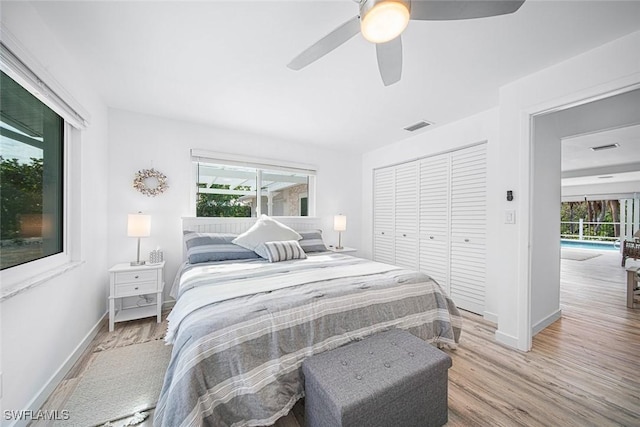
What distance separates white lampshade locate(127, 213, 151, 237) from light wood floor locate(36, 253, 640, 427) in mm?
989

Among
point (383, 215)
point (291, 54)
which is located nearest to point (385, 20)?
point (291, 54)

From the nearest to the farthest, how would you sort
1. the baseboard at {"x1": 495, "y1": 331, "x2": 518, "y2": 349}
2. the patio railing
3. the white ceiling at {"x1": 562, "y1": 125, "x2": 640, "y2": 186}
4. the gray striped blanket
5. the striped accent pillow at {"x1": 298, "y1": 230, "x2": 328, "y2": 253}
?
the gray striped blanket → the baseboard at {"x1": 495, "y1": 331, "x2": 518, "y2": 349} → the striped accent pillow at {"x1": 298, "y1": 230, "x2": 328, "y2": 253} → the white ceiling at {"x1": 562, "y1": 125, "x2": 640, "y2": 186} → the patio railing

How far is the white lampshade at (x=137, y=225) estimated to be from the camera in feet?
8.59

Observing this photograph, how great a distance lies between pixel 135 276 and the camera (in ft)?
8.29

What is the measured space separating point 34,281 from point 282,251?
1870 millimetres

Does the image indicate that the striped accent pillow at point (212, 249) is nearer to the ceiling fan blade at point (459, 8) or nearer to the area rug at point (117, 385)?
the area rug at point (117, 385)

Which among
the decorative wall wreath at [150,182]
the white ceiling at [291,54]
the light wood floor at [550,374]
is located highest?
the white ceiling at [291,54]

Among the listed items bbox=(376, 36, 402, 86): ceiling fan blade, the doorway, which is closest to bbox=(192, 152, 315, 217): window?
bbox=(376, 36, 402, 86): ceiling fan blade

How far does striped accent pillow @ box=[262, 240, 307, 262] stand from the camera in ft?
9.11

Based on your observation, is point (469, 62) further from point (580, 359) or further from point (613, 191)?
point (613, 191)

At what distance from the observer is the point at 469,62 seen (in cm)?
199

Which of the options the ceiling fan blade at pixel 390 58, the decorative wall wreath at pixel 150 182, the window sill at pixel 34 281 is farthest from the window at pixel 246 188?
the ceiling fan blade at pixel 390 58

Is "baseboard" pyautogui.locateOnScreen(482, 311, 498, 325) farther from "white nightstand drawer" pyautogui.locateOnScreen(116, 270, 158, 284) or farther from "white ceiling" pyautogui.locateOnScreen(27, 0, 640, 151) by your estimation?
"white nightstand drawer" pyautogui.locateOnScreen(116, 270, 158, 284)

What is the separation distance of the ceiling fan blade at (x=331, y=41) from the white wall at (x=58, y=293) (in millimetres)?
1548
